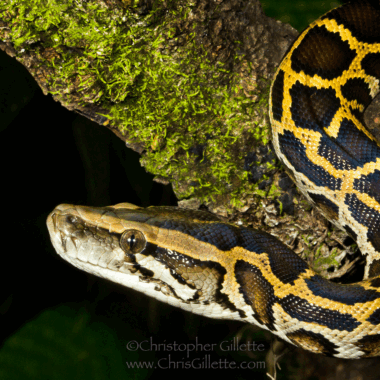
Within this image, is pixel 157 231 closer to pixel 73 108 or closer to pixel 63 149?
pixel 73 108

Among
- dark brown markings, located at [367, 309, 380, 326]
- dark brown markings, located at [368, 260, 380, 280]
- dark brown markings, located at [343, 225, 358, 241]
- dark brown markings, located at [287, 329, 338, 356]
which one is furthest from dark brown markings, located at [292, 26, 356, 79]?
dark brown markings, located at [287, 329, 338, 356]

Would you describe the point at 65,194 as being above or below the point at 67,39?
below

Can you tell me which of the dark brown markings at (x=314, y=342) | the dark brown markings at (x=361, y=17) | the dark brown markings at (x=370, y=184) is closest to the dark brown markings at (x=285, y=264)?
the dark brown markings at (x=314, y=342)

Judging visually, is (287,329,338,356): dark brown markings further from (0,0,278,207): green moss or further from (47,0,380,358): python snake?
(0,0,278,207): green moss

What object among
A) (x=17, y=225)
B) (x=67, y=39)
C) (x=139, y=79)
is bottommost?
(x=17, y=225)

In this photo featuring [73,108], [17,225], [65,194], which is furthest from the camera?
[65,194]

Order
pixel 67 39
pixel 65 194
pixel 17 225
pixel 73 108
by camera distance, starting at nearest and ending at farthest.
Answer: pixel 67 39, pixel 73 108, pixel 17 225, pixel 65 194

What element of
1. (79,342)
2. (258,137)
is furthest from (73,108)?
(79,342)

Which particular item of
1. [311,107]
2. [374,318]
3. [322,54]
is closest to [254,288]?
[374,318]
